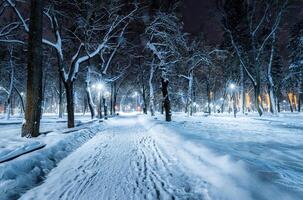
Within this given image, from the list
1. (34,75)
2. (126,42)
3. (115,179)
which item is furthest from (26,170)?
(126,42)

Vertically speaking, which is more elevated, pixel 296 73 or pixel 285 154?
pixel 296 73

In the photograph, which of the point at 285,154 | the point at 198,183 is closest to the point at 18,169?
the point at 198,183

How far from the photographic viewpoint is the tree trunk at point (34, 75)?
982cm

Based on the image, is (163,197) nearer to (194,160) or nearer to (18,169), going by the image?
(194,160)

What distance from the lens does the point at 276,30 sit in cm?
2728

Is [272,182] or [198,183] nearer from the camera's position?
[272,182]

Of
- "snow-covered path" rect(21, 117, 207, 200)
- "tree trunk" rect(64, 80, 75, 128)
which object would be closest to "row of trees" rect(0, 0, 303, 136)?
"tree trunk" rect(64, 80, 75, 128)

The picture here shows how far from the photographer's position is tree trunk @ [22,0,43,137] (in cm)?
982

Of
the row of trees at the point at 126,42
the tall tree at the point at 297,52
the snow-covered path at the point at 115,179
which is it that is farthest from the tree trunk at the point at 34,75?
the tall tree at the point at 297,52

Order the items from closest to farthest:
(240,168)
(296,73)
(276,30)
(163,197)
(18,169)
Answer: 1. (163,197)
2. (240,168)
3. (18,169)
4. (276,30)
5. (296,73)

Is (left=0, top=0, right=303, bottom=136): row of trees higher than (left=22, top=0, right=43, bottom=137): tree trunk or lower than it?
higher

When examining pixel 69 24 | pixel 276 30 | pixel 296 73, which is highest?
pixel 276 30

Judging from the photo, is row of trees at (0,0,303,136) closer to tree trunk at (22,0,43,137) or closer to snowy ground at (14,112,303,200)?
tree trunk at (22,0,43,137)

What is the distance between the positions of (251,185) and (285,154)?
3.00m
